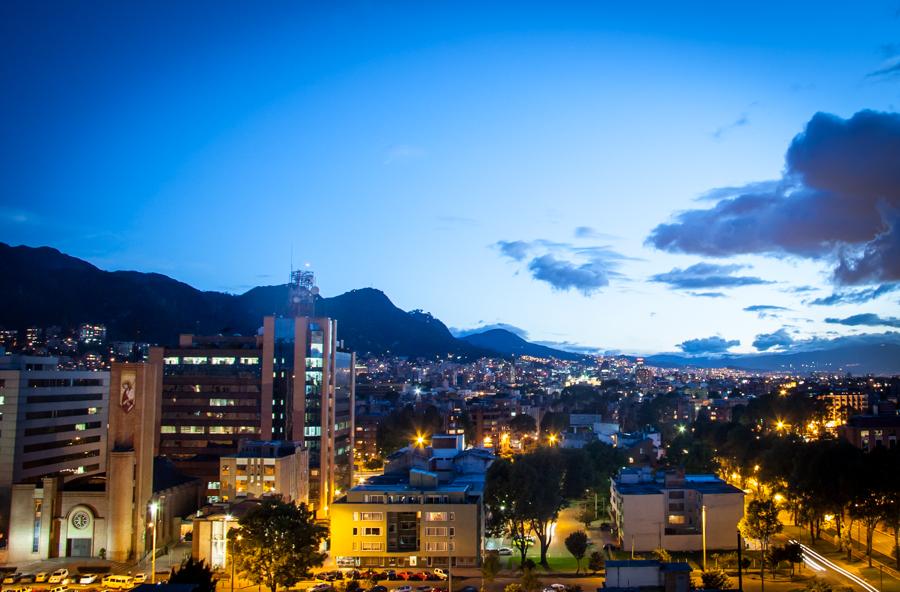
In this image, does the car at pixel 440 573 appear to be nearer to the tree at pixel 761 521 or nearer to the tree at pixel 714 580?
the tree at pixel 714 580

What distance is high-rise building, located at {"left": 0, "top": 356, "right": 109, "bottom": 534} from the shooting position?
52.6 metres

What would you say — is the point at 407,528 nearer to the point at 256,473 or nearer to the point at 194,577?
the point at 256,473

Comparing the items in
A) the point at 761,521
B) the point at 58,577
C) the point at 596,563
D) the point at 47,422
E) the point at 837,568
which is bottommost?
the point at 58,577

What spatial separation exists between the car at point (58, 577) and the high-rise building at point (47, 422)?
860 centimetres

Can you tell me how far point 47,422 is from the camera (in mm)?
56625

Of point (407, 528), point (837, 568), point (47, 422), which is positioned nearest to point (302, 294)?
point (47, 422)

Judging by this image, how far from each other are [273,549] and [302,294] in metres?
60.7

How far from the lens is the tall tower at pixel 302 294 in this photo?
91.0 metres

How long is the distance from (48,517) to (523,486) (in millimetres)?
28040

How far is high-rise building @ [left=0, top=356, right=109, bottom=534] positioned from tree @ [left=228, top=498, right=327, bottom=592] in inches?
702

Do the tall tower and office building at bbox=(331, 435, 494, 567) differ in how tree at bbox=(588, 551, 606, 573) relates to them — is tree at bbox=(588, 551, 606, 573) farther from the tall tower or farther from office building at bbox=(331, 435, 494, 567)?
the tall tower

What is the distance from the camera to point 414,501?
43.6 m

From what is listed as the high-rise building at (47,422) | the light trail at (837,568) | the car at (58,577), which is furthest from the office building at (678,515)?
the high-rise building at (47,422)

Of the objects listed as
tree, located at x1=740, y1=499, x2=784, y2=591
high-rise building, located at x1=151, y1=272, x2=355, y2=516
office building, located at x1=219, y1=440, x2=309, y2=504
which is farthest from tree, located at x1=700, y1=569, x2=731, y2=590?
high-rise building, located at x1=151, y1=272, x2=355, y2=516
